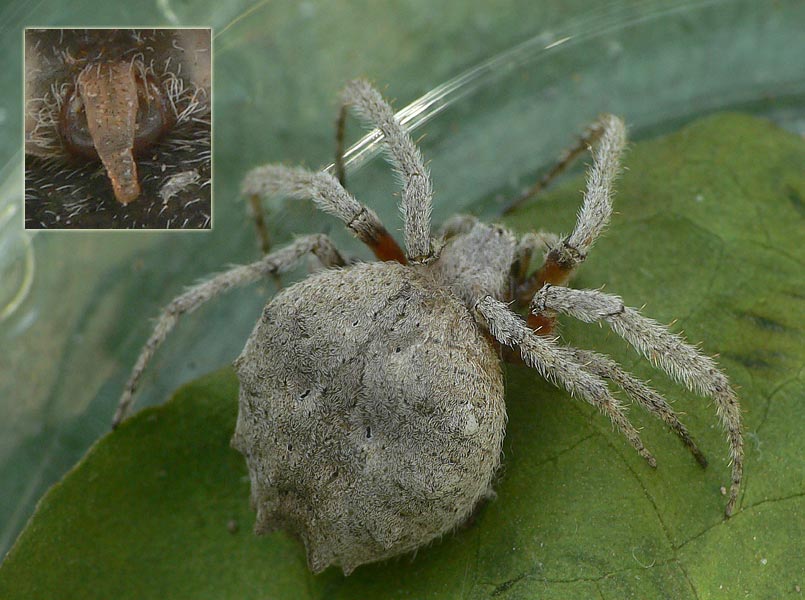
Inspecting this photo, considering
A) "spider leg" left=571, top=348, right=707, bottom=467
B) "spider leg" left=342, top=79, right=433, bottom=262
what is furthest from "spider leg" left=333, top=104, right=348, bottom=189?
"spider leg" left=571, top=348, right=707, bottom=467

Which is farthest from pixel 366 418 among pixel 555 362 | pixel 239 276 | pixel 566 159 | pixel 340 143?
pixel 566 159

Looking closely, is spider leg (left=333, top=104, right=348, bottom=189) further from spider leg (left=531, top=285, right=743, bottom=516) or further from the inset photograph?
spider leg (left=531, top=285, right=743, bottom=516)

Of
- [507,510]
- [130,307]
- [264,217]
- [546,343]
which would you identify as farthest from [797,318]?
[130,307]

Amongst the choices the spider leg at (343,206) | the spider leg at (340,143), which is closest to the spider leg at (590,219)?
the spider leg at (343,206)

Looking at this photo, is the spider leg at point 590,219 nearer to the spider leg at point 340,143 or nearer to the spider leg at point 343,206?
the spider leg at point 343,206

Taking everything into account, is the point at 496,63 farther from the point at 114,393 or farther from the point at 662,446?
the point at 114,393

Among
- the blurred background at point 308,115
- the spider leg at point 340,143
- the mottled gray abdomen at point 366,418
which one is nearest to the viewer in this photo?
the mottled gray abdomen at point 366,418
